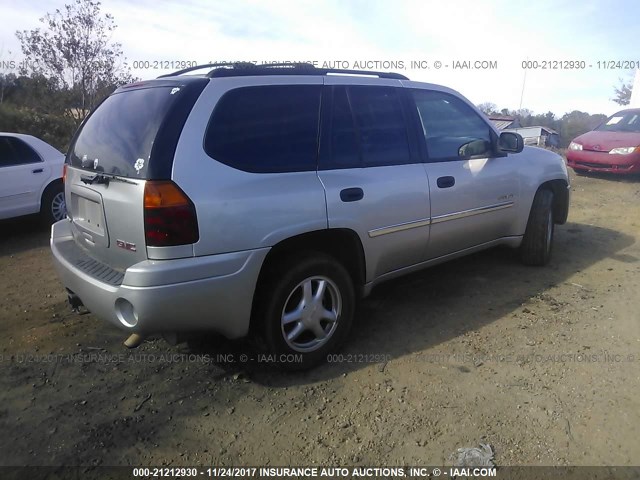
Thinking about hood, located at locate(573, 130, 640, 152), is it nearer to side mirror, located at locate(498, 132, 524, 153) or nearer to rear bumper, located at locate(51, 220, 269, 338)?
side mirror, located at locate(498, 132, 524, 153)

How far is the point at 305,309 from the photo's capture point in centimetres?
293

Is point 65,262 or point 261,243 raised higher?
point 261,243

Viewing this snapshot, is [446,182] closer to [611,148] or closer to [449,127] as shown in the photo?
[449,127]

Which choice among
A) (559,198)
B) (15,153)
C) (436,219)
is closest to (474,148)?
(436,219)

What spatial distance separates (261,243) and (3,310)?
2.74 metres

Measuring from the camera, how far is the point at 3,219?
19.8 feet

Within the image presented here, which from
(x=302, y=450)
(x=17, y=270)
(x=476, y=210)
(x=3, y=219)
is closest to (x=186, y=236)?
(x=302, y=450)

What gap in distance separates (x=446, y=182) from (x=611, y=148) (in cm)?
849

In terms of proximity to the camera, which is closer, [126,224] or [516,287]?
[126,224]

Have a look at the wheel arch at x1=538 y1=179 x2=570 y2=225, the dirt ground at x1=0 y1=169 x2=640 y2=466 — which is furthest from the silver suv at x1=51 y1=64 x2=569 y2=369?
the wheel arch at x1=538 y1=179 x2=570 y2=225

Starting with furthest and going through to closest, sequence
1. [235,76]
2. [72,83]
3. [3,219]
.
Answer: [72,83]
[3,219]
[235,76]

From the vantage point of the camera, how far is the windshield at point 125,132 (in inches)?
97.2

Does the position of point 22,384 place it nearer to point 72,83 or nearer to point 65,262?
point 65,262

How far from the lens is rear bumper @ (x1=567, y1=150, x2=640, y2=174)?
977 centimetres
